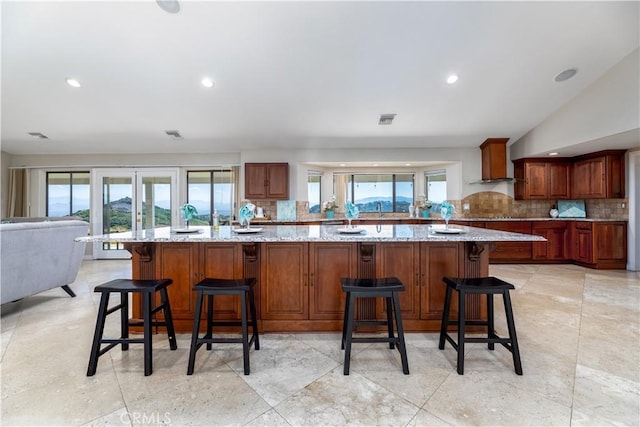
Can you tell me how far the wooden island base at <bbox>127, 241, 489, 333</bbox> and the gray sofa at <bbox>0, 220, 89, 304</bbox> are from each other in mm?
1523

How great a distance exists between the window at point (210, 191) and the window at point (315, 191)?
1859 mm

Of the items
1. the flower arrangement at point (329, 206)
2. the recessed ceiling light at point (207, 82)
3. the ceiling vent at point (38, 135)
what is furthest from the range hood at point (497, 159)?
the ceiling vent at point (38, 135)

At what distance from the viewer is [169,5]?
8.80ft

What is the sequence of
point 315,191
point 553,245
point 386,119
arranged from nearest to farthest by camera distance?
point 386,119 < point 553,245 < point 315,191

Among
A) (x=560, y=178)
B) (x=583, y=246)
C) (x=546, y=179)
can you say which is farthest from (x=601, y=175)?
(x=583, y=246)

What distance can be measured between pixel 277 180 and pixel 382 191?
276 centimetres

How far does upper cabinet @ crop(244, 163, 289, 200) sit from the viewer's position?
18.6ft

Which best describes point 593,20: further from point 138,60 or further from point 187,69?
point 138,60

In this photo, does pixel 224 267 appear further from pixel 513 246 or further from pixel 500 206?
pixel 500 206

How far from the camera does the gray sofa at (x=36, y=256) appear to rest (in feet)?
9.05

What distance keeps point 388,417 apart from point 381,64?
11.9 ft

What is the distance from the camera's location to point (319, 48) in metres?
3.24

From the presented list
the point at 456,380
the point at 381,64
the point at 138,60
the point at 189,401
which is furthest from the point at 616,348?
the point at 138,60

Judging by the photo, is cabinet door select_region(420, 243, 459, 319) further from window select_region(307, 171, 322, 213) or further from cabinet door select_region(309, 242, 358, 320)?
window select_region(307, 171, 322, 213)
